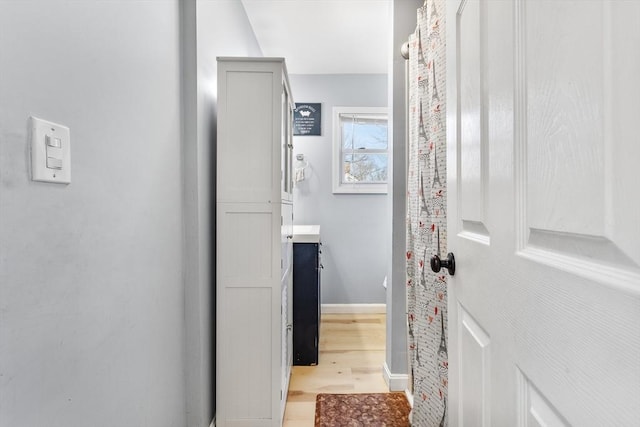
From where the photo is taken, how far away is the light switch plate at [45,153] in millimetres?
675

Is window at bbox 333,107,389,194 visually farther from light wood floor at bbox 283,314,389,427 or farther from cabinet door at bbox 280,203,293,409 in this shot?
cabinet door at bbox 280,203,293,409

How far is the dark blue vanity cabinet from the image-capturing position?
242 cm

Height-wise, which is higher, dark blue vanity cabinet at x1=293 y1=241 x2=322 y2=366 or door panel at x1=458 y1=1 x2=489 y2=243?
door panel at x1=458 y1=1 x2=489 y2=243

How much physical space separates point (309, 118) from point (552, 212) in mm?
3384

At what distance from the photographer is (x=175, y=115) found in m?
1.39

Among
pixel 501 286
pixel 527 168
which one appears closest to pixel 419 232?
pixel 501 286

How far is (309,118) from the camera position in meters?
3.64

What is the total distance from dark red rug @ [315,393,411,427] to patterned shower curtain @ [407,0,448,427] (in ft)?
0.95

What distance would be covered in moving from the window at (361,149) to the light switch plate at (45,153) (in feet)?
9.84

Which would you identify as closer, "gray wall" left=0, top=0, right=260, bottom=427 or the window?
"gray wall" left=0, top=0, right=260, bottom=427

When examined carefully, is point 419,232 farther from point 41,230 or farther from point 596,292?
point 41,230

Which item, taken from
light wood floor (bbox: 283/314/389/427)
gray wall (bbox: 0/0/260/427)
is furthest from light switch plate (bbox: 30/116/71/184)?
light wood floor (bbox: 283/314/389/427)

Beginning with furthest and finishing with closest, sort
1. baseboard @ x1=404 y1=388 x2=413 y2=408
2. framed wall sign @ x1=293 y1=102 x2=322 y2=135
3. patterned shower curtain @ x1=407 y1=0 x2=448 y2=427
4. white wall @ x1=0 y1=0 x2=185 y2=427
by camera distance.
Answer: framed wall sign @ x1=293 y1=102 x2=322 y2=135
baseboard @ x1=404 y1=388 x2=413 y2=408
patterned shower curtain @ x1=407 y1=0 x2=448 y2=427
white wall @ x1=0 y1=0 x2=185 y2=427

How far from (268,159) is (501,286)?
1275mm
